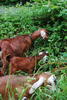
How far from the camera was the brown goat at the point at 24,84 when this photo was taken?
527cm

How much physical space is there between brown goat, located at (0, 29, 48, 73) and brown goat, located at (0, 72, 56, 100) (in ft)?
4.87

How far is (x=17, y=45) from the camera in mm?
7523

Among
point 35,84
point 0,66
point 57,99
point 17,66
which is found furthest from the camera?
point 0,66

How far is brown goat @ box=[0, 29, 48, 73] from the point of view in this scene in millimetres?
7184

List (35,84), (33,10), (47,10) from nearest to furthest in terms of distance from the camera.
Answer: (35,84)
(47,10)
(33,10)

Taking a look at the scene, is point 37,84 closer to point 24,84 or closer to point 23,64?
point 24,84

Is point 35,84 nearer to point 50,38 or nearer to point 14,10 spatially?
point 50,38

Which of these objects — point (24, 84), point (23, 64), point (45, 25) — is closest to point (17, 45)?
point (23, 64)

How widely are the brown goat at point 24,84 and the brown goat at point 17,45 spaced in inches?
58.4

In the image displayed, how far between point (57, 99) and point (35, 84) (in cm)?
65

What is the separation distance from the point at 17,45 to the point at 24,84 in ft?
7.35

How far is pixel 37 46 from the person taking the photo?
798 centimetres

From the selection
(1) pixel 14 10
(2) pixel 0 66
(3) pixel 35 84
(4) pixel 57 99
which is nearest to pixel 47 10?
(2) pixel 0 66

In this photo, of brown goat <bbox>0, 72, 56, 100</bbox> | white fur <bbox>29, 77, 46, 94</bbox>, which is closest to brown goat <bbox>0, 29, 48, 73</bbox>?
brown goat <bbox>0, 72, 56, 100</bbox>
